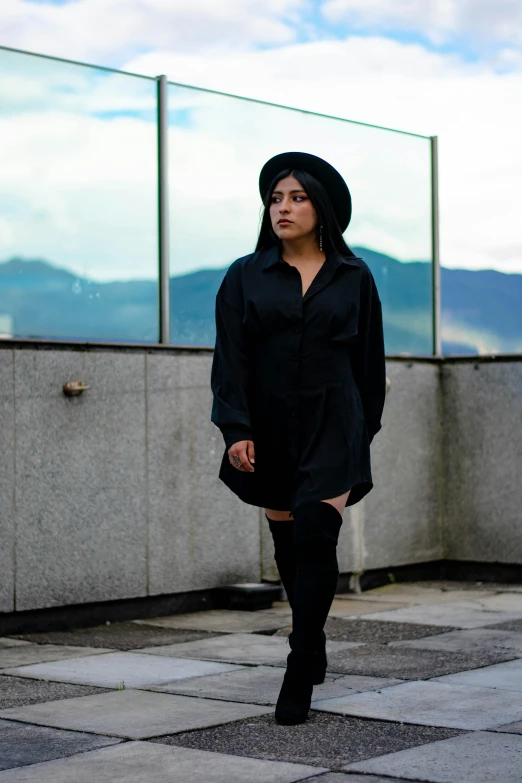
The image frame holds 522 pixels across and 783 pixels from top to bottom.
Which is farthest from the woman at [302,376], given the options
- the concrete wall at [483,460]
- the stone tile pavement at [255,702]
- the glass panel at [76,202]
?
the concrete wall at [483,460]

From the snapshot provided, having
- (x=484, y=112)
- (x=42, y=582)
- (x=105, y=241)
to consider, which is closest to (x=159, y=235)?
(x=105, y=241)

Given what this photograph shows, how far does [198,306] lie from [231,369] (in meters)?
2.89

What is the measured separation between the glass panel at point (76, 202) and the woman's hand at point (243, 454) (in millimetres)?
2355

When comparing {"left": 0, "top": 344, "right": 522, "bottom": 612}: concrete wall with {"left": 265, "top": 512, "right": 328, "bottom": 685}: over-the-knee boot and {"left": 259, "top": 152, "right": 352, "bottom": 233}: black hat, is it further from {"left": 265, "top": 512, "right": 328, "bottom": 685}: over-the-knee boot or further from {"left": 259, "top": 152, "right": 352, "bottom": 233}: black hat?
{"left": 259, "top": 152, "right": 352, "bottom": 233}: black hat

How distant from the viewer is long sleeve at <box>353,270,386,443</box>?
4.34m

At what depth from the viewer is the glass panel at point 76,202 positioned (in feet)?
20.4

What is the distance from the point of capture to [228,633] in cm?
606

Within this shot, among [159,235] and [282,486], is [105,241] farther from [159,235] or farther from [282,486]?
[282,486]

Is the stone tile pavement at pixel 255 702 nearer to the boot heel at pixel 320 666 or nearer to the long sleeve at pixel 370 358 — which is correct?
the boot heel at pixel 320 666

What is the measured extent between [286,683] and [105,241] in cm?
329

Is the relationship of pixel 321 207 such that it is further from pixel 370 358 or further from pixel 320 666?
pixel 320 666

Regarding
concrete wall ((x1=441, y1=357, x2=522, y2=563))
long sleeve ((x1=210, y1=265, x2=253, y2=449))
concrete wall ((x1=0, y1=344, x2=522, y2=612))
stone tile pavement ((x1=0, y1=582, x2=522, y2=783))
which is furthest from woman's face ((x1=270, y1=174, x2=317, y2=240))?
concrete wall ((x1=441, y1=357, x2=522, y2=563))

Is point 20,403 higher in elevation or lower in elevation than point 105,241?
lower

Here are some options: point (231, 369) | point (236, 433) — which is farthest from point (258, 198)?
point (236, 433)
